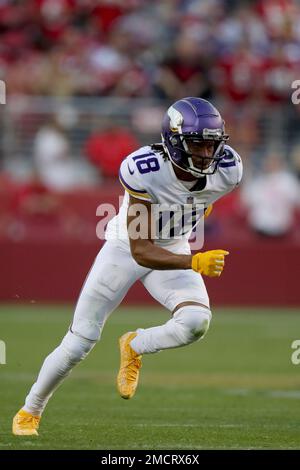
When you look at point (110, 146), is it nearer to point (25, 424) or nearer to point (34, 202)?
point (34, 202)

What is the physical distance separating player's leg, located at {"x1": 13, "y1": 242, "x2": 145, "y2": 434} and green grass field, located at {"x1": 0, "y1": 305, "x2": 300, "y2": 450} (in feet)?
0.84

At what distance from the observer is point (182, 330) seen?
5715 mm

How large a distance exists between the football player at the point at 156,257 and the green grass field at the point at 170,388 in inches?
15.4

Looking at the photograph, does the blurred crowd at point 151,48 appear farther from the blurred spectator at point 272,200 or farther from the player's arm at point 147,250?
the player's arm at point 147,250

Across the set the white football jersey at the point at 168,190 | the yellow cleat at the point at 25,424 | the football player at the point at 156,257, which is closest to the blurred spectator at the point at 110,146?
the white football jersey at the point at 168,190

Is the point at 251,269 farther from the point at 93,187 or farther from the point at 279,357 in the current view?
the point at 279,357

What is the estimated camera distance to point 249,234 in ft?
44.9

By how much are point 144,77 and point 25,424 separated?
9001 mm

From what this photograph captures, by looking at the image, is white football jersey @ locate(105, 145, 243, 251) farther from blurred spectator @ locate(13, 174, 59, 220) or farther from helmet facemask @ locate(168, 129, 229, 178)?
blurred spectator @ locate(13, 174, 59, 220)

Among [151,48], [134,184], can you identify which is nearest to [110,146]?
[151,48]

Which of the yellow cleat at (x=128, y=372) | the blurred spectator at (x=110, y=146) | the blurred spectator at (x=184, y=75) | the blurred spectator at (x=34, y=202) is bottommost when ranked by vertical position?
the yellow cleat at (x=128, y=372)

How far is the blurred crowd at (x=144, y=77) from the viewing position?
13555mm

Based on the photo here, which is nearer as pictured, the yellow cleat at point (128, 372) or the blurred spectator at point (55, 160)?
the yellow cleat at point (128, 372)
